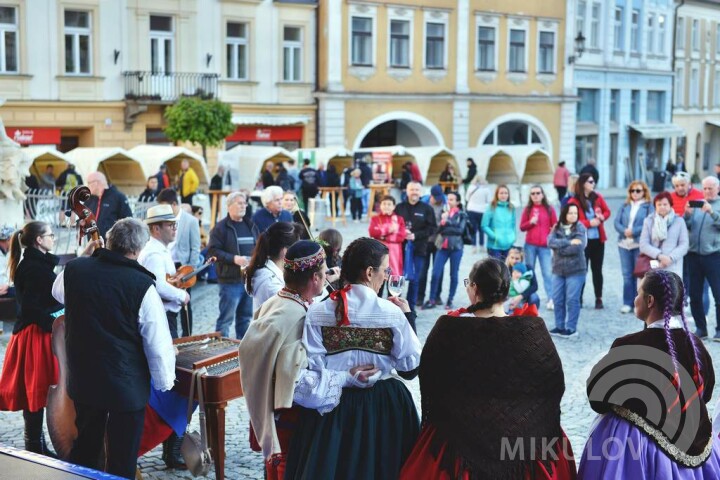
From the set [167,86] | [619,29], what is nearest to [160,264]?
[167,86]

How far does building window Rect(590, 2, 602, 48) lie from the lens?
41.3 m

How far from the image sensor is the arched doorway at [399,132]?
109 ft

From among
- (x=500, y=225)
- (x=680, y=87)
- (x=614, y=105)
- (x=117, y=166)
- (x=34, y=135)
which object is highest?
(x=680, y=87)

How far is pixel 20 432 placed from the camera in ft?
24.1

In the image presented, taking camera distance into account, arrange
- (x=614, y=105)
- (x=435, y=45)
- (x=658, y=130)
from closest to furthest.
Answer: (x=435, y=45)
(x=614, y=105)
(x=658, y=130)

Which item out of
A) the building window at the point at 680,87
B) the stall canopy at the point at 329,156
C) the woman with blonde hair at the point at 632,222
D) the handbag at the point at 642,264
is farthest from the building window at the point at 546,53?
the handbag at the point at 642,264

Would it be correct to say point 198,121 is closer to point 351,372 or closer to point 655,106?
point 351,372

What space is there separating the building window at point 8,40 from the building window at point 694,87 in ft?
117

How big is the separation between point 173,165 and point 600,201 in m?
14.5

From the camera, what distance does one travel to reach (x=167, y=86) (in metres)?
28.3

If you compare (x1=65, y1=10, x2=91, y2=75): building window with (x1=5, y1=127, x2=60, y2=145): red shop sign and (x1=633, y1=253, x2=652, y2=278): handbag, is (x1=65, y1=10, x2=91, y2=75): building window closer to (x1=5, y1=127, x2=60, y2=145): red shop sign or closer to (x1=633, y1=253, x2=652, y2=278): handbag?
(x1=5, y1=127, x2=60, y2=145): red shop sign

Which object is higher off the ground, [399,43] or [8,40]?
[399,43]

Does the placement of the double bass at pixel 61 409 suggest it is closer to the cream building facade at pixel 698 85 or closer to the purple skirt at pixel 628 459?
the purple skirt at pixel 628 459

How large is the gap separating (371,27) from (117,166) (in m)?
11.9
